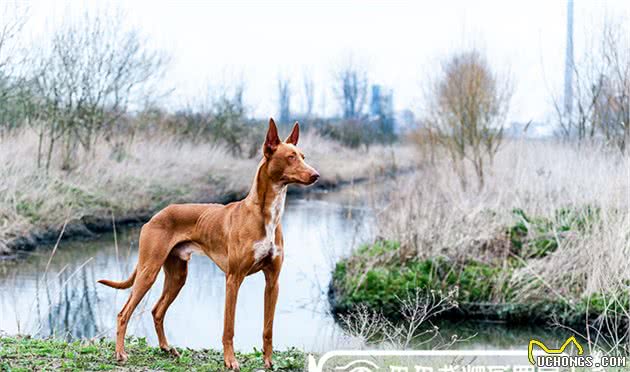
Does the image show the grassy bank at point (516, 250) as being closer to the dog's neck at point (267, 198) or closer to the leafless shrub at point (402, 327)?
the leafless shrub at point (402, 327)

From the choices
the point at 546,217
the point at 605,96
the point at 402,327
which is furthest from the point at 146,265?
the point at 605,96

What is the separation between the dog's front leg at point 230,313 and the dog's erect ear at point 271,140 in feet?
2.49

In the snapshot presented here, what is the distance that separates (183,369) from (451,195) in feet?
23.2

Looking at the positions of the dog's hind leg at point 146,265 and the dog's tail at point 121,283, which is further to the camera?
the dog's tail at point 121,283

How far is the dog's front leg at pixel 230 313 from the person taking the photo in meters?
4.48

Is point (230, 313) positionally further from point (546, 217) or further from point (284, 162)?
point (546, 217)

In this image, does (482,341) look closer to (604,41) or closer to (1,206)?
(604,41)

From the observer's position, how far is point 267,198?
4.47 meters

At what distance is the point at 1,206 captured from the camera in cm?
1259

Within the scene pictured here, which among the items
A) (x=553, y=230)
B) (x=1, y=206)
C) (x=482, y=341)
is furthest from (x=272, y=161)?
(x=1, y=206)

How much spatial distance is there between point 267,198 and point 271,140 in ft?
1.13

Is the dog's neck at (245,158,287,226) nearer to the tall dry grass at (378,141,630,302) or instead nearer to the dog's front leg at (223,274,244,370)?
the dog's front leg at (223,274,244,370)

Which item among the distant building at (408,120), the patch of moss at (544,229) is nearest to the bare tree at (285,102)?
the distant building at (408,120)

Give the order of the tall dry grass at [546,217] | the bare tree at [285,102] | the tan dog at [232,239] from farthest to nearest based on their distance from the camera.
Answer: the bare tree at [285,102] → the tall dry grass at [546,217] → the tan dog at [232,239]
